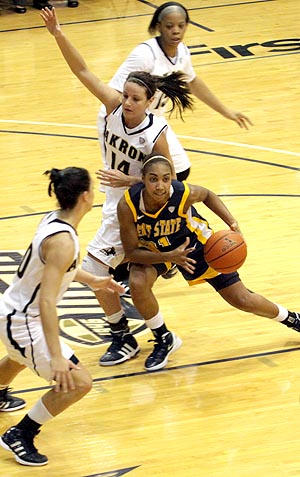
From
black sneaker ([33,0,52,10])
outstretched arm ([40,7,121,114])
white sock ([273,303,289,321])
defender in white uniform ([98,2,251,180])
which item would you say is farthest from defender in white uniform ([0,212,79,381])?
black sneaker ([33,0,52,10])

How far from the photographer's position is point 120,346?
619 centimetres

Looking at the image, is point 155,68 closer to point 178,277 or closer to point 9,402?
point 178,277

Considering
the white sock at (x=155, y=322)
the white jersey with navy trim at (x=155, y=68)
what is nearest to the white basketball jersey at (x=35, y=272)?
the white sock at (x=155, y=322)

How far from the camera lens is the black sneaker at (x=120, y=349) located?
6.14m

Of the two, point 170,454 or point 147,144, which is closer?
point 170,454

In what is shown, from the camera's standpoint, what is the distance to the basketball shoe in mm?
6143

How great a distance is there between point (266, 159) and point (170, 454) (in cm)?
480

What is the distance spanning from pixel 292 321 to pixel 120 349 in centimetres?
99

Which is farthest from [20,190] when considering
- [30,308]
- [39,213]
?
[30,308]

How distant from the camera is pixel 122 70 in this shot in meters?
7.04

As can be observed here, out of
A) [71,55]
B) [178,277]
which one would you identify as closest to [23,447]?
[71,55]

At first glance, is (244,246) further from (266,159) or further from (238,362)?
(266,159)

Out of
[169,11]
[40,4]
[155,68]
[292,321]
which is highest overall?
[169,11]

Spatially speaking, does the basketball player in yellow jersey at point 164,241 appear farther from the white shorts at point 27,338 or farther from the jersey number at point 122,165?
the white shorts at point 27,338
